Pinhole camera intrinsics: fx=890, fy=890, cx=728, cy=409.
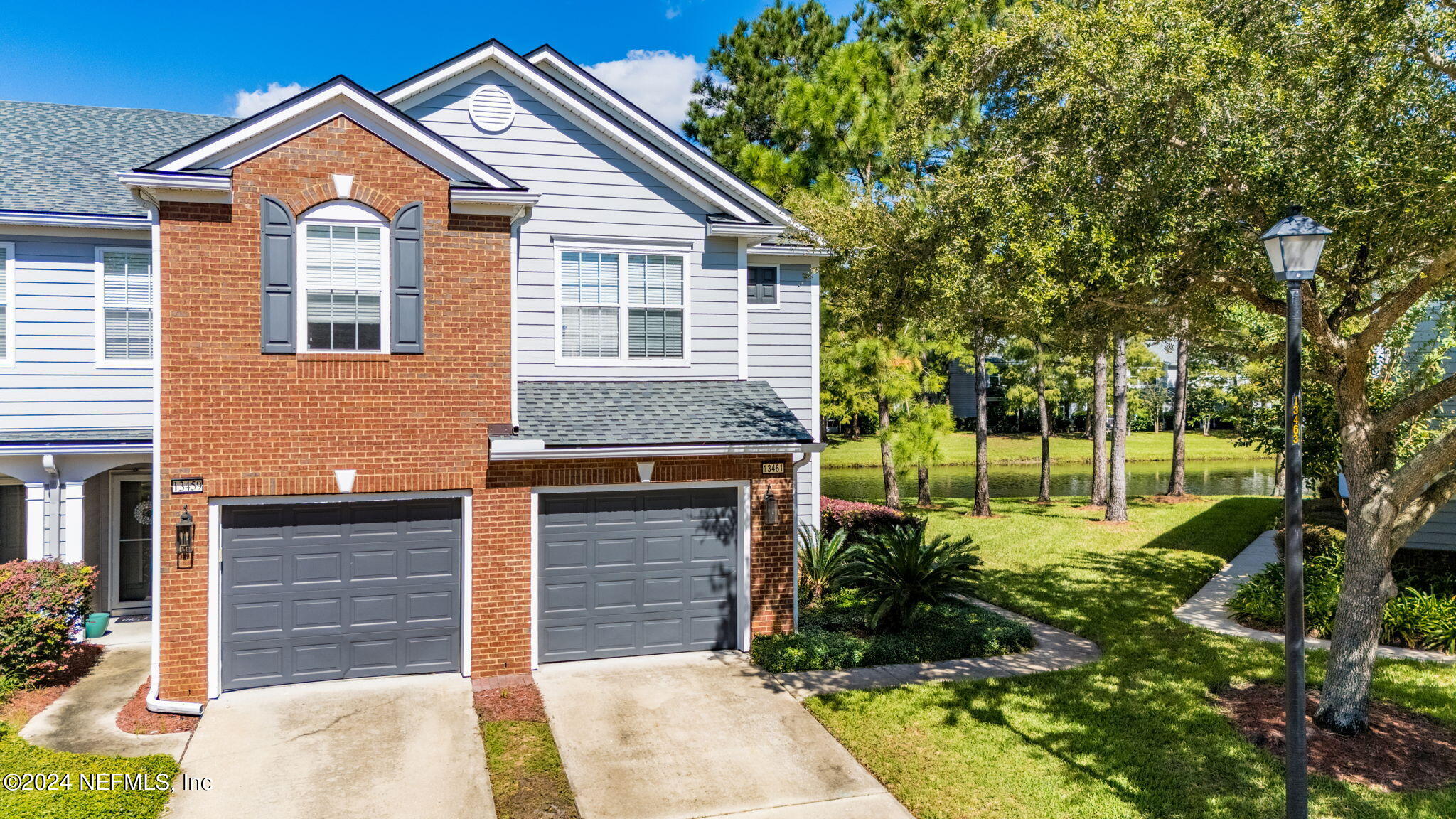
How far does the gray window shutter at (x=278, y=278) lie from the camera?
9523 millimetres

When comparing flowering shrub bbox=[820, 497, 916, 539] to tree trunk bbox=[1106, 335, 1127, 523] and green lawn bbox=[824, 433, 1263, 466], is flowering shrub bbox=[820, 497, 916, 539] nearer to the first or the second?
tree trunk bbox=[1106, 335, 1127, 523]

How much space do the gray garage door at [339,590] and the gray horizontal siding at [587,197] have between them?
291cm

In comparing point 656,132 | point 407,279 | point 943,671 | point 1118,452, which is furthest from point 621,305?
point 1118,452

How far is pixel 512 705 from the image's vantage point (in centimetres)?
944

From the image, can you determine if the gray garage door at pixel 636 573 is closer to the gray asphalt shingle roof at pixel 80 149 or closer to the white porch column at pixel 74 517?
the white porch column at pixel 74 517

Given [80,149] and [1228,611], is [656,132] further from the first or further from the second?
[1228,611]

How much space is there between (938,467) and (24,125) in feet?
127

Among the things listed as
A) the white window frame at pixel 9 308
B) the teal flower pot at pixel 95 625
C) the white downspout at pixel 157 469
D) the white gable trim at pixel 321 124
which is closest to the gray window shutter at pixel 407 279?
the white gable trim at pixel 321 124

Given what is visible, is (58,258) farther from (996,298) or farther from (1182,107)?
(1182,107)

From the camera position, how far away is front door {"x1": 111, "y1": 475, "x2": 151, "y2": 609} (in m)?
13.1

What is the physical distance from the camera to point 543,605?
1070 cm

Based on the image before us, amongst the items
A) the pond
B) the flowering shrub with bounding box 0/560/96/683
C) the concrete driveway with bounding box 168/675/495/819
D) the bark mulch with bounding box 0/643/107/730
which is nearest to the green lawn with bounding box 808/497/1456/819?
the concrete driveway with bounding box 168/675/495/819

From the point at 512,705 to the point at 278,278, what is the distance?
5.21 m

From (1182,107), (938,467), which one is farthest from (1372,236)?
(938,467)
